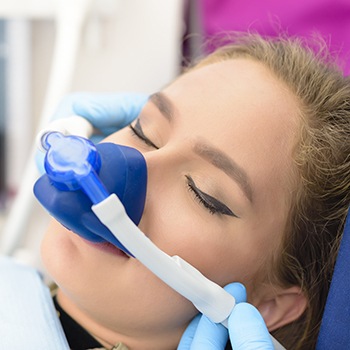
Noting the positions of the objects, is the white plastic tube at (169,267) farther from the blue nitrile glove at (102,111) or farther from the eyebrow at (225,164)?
the blue nitrile glove at (102,111)

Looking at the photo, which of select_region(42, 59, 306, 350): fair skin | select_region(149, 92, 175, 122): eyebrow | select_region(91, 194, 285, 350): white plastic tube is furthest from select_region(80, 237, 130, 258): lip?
select_region(149, 92, 175, 122): eyebrow

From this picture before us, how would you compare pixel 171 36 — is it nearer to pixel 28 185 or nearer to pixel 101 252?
pixel 28 185

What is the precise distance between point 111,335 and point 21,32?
1019 mm

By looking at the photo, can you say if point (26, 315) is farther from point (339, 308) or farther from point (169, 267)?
point (339, 308)

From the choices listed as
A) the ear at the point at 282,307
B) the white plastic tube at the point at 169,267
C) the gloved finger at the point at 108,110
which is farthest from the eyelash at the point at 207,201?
the gloved finger at the point at 108,110

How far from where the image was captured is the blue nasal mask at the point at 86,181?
860mm

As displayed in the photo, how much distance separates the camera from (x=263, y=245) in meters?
1.09

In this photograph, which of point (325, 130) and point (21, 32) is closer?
point (325, 130)

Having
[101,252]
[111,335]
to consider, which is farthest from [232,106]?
[111,335]

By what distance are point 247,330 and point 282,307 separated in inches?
7.8

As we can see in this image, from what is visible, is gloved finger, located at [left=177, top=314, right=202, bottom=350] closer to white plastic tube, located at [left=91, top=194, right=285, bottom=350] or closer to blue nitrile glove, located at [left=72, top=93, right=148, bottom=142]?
white plastic tube, located at [left=91, top=194, right=285, bottom=350]

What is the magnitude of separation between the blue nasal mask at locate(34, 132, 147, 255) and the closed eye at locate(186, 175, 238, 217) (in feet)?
0.27

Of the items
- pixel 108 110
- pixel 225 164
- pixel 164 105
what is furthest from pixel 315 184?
pixel 108 110

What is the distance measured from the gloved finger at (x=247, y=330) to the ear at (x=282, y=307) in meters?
0.15
